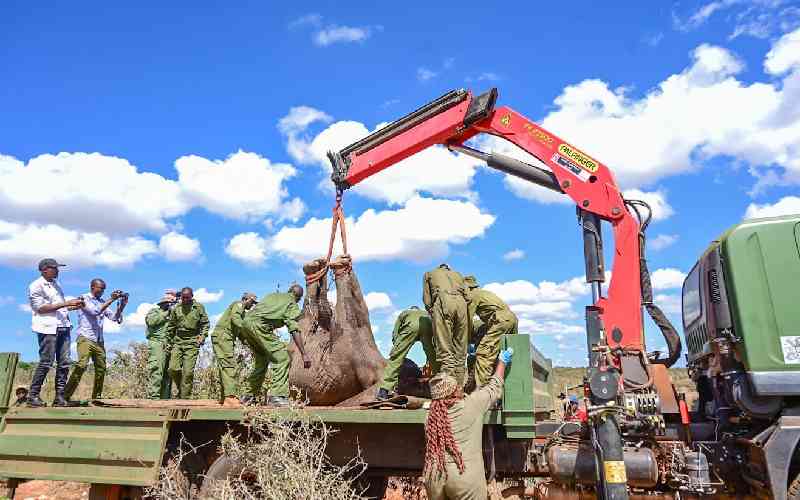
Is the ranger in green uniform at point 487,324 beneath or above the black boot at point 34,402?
above

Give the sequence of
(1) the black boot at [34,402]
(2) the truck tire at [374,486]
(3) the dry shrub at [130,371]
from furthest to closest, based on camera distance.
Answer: (3) the dry shrub at [130,371] → (1) the black boot at [34,402] → (2) the truck tire at [374,486]

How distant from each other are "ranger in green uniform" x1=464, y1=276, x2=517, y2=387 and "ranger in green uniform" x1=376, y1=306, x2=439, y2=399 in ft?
1.44

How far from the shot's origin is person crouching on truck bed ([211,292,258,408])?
7.37 meters

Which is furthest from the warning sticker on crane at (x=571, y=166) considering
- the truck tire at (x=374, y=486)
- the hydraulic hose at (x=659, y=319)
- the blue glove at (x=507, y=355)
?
the truck tire at (x=374, y=486)

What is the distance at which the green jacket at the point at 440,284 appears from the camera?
539cm

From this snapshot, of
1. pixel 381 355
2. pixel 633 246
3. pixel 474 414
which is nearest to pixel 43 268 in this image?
pixel 381 355

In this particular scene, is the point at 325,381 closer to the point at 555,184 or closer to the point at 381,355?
the point at 381,355

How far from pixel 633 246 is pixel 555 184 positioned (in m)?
0.99

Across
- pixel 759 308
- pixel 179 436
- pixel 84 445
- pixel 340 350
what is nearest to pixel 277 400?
pixel 340 350

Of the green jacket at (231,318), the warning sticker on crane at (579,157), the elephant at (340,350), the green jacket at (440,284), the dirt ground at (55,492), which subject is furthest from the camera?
the dirt ground at (55,492)

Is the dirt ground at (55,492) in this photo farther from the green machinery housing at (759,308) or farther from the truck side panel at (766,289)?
the truck side panel at (766,289)

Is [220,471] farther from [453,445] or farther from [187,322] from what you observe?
[187,322]

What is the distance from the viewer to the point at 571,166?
19.0 feet

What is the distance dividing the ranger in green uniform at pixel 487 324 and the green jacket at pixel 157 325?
5.23 meters
